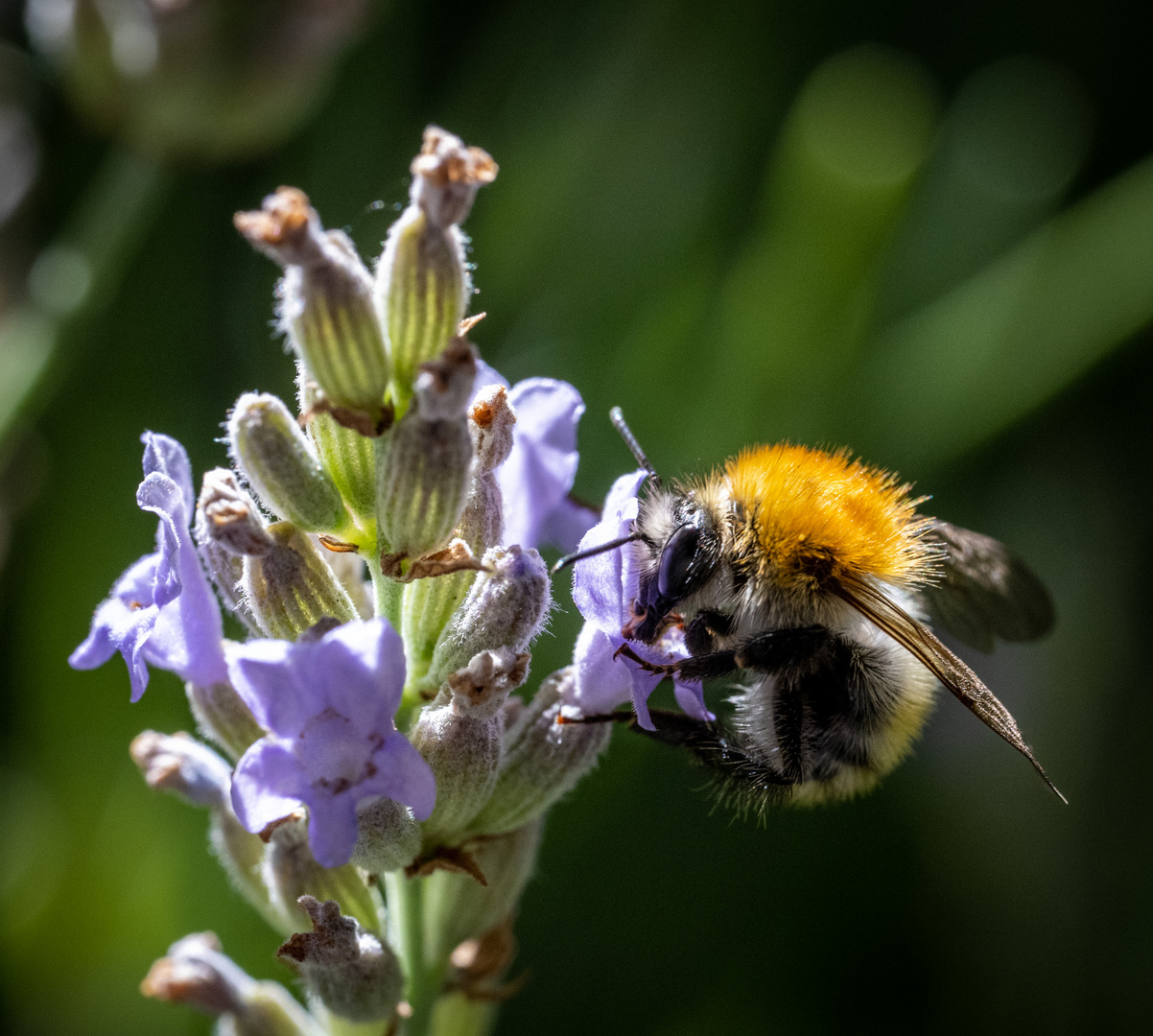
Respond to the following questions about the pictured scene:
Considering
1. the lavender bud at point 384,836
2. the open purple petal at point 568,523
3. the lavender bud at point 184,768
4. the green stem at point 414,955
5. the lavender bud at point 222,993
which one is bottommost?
the lavender bud at point 222,993

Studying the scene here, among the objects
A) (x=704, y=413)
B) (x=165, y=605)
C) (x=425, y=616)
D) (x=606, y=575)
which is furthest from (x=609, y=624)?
(x=704, y=413)

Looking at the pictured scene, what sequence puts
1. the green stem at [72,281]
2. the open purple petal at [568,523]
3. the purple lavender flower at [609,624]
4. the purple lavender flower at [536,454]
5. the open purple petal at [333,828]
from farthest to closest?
Result: the green stem at [72,281]
the open purple petal at [568,523]
the purple lavender flower at [536,454]
the purple lavender flower at [609,624]
the open purple petal at [333,828]

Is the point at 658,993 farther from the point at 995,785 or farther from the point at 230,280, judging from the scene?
the point at 230,280

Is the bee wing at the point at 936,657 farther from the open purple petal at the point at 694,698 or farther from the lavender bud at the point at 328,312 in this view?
the lavender bud at the point at 328,312

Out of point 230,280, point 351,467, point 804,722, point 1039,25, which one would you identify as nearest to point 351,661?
point 351,467

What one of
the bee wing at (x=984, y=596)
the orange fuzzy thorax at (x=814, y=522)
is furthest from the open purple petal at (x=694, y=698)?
the bee wing at (x=984, y=596)

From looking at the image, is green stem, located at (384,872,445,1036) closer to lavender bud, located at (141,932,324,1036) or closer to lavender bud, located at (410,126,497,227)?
lavender bud, located at (141,932,324,1036)
